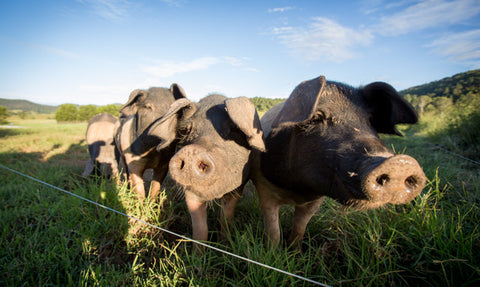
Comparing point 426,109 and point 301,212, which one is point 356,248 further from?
point 426,109

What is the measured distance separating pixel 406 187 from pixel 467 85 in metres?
12.7

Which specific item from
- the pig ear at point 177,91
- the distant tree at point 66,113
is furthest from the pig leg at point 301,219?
the distant tree at point 66,113

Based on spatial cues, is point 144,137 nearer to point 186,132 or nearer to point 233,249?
point 186,132

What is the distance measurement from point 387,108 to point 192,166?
174 cm

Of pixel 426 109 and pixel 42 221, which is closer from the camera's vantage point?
pixel 42 221

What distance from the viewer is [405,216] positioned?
231 cm

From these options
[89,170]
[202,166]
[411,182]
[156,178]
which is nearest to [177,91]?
[156,178]

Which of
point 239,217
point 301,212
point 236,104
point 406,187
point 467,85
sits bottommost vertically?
point 239,217

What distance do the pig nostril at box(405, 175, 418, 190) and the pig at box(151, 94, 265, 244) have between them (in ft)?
3.65

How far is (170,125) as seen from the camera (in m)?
2.43

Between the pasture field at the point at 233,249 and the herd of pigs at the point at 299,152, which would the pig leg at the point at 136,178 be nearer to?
the pasture field at the point at 233,249

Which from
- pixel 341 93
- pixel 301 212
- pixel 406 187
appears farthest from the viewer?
pixel 301 212

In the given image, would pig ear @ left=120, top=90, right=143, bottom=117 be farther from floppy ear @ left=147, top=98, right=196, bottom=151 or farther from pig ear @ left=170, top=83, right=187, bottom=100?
floppy ear @ left=147, top=98, right=196, bottom=151

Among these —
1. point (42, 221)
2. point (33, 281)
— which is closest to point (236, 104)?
point (33, 281)
